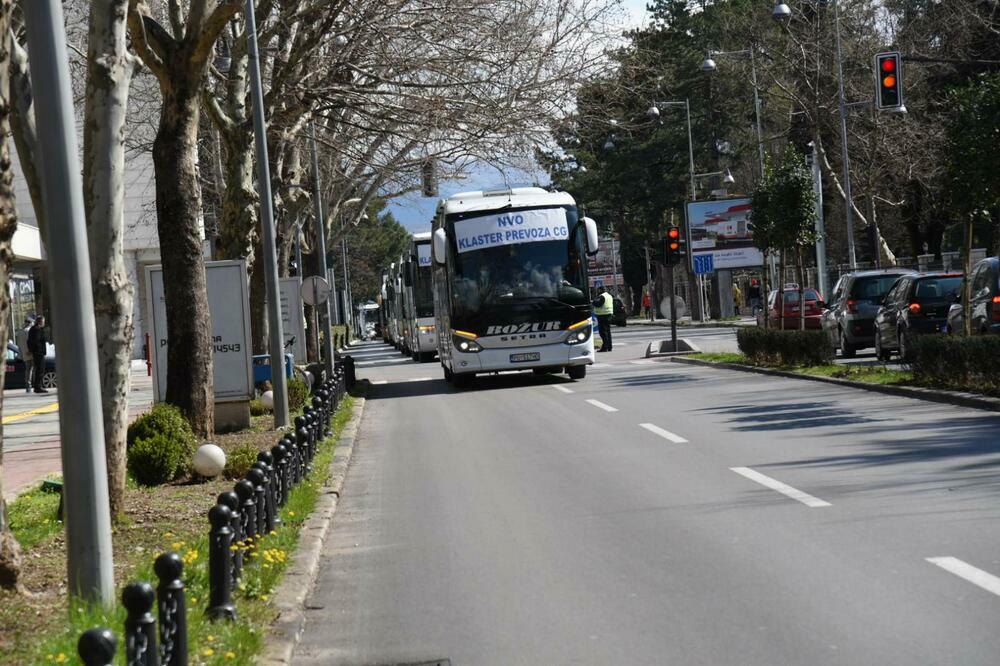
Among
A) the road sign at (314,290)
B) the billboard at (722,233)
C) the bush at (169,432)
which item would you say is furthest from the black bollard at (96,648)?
the billboard at (722,233)

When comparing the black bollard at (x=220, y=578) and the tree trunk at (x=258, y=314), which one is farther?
the tree trunk at (x=258, y=314)

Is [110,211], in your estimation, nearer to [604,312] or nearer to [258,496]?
[258,496]

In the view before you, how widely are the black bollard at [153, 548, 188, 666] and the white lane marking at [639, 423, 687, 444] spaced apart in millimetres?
9586

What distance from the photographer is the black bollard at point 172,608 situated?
16.9 feet

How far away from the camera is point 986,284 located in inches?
787

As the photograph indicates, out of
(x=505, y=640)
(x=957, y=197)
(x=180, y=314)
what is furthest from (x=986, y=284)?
(x=505, y=640)

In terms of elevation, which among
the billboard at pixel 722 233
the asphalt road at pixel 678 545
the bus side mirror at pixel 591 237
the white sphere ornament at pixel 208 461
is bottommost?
the asphalt road at pixel 678 545

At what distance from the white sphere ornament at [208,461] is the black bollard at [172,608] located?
794 centimetres

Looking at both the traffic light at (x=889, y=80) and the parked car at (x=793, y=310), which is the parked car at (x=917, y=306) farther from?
the parked car at (x=793, y=310)

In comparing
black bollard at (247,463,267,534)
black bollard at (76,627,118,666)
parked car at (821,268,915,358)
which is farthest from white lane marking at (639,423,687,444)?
parked car at (821,268,915,358)

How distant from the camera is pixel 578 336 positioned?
2614cm

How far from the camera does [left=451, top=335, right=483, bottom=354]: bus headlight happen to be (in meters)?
26.0

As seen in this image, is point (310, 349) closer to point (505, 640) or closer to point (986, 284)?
point (986, 284)

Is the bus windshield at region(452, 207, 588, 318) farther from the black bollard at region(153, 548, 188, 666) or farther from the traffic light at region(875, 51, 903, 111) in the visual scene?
the black bollard at region(153, 548, 188, 666)
